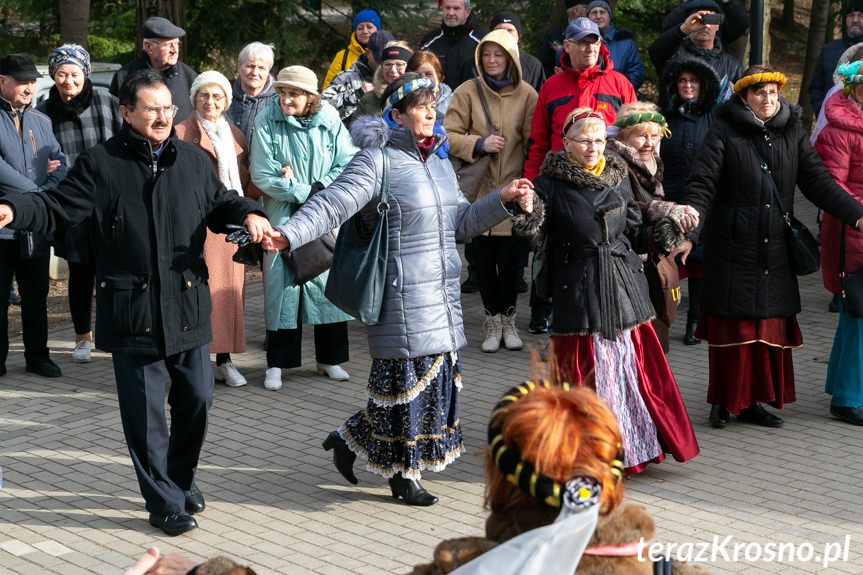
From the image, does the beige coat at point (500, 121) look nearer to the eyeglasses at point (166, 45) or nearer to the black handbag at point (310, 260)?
the black handbag at point (310, 260)

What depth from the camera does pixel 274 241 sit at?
209 inches

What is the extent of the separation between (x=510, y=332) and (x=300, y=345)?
1.71m

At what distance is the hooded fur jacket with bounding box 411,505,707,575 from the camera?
263 centimetres

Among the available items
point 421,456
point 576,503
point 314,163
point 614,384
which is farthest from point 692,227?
point 576,503

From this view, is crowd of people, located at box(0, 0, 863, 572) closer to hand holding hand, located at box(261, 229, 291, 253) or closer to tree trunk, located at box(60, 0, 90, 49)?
hand holding hand, located at box(261, 229, 291, 253)

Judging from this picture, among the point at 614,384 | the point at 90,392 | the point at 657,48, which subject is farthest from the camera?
the point at 657,48

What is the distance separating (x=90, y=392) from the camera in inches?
320

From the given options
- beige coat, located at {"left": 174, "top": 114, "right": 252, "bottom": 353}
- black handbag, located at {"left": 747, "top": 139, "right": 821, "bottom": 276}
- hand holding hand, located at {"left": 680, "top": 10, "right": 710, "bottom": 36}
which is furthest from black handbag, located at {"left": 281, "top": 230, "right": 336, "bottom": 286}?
hand holding hand, located at {"left": 680, "top": 10, "right": 710, "bottom": 36}

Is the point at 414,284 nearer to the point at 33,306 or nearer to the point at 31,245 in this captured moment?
the point at 31,245

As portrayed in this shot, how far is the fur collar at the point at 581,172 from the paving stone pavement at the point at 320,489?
1627 millimetres

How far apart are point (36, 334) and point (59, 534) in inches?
128

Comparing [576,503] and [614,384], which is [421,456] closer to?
[614,384]

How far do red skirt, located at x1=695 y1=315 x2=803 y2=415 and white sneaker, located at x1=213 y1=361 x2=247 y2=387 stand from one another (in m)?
3.20
